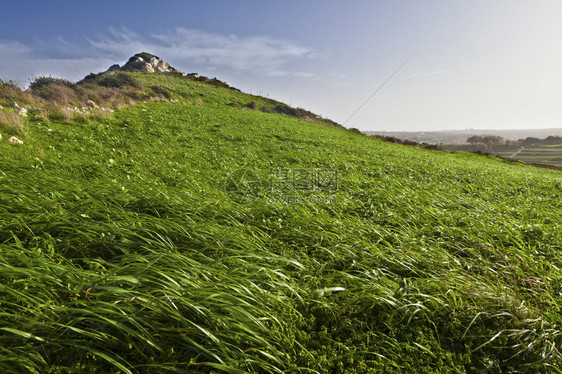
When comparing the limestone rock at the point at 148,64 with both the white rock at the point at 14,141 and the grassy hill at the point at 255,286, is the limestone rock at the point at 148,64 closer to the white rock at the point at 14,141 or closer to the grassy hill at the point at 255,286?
the white rock at the point at 14,141

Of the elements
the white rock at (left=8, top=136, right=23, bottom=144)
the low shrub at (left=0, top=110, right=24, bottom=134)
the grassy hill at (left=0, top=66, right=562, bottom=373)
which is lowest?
the grassy hill at (left=0, top=66, right=562, bottom=373)

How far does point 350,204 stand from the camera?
7164 millimetres

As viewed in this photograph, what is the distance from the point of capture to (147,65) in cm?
6688

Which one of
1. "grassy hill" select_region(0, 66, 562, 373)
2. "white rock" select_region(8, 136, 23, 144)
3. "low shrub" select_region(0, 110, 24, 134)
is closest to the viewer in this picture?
"grassy hill" select_region(0, 66, 562, 373)

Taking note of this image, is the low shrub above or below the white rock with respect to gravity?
above

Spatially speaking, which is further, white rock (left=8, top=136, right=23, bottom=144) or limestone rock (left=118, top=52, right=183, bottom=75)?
limestone rock (left=118, top=52, right=183, bottom=75)

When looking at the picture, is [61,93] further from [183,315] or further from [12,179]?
[183,315]

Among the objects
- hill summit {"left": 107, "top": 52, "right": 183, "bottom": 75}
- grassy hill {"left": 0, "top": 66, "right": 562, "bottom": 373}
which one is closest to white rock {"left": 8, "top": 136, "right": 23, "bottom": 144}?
grassy hill {"left": 0, "top": 66, "right": 562, "bottom": 373}

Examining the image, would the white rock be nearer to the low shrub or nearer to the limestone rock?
the low shrub

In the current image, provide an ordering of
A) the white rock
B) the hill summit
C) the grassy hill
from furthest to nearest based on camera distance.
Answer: the hill summit < the white rock < the grassy hill

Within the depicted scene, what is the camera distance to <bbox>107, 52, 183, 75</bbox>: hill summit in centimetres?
6629

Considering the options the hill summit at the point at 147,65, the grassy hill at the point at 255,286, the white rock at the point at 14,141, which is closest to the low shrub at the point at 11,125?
the white rock at the point at 14,141

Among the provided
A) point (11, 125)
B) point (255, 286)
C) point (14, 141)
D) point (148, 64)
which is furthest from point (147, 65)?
point (255, 286)

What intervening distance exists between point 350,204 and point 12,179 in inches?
313
